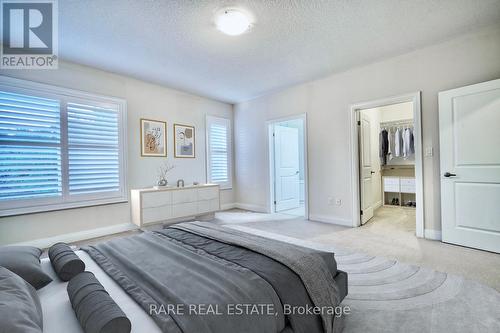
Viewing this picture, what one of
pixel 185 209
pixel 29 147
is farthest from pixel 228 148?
pixel 29 147

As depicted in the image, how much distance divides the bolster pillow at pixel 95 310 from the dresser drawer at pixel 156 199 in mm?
2736

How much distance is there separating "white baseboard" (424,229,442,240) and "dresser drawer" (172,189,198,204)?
11.8ft

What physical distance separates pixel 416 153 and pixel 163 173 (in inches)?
162

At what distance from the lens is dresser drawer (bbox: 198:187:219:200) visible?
4465 millimetres

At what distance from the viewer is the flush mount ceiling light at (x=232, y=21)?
2.31m

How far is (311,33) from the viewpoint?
107 inches

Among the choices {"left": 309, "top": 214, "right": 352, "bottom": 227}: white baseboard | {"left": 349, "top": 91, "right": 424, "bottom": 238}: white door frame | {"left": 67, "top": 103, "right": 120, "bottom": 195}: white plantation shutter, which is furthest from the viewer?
{"left": 309, "top": 214, "right": 352, "bottom": 227}: white baseboard

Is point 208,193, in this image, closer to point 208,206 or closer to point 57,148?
point 208,206

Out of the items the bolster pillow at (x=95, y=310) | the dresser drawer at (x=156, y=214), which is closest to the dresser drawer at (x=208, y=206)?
the dresser drawer at (x=156, y=214)

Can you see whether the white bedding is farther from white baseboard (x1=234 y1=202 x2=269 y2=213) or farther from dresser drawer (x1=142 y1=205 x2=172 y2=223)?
white baseboard (x1=234 y1=202 x2=269 y2=213)

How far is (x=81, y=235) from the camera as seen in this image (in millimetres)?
3438

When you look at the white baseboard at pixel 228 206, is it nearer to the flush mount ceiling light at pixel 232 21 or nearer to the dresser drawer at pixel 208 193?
the dresser drawer at pixel 208 193

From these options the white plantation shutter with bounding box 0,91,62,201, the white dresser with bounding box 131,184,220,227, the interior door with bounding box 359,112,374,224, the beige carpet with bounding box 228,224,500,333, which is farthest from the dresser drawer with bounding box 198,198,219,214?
the beige carpet with bounding box 228,224,500,333

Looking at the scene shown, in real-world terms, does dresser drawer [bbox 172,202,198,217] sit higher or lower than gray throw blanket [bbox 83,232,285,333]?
lower
